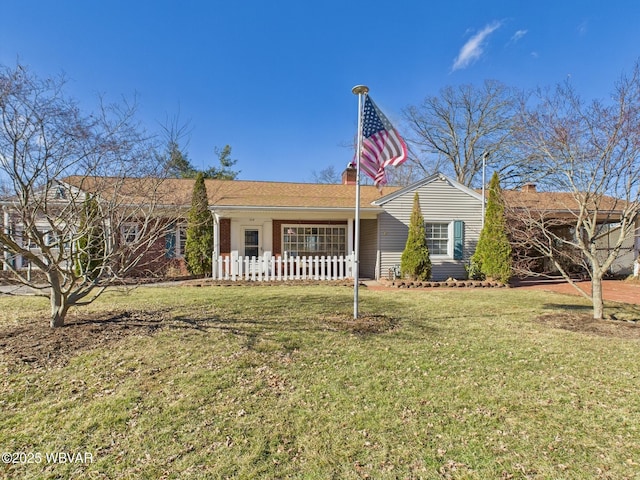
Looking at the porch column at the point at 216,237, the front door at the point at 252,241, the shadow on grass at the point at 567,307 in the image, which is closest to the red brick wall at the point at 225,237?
the front door at the point at 252,241

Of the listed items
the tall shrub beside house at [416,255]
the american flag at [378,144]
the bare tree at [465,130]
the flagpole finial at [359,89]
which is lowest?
the tall shrub beside house at [416,255]

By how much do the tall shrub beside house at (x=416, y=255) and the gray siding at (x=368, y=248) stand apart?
6.14 feet

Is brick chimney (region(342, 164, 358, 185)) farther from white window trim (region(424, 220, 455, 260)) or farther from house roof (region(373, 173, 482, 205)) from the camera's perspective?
white window trim (region(424, 220, 455, 260))

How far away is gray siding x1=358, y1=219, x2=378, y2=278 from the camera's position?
1370cm

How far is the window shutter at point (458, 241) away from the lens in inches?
514

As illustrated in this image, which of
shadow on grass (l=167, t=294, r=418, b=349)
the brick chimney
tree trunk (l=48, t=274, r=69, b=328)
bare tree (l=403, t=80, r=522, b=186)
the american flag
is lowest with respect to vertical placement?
shadow on grass (l=167, t=294, r=418, b=349)

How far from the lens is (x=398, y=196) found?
13102 millimetres

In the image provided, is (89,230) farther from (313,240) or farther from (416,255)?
(313,240)

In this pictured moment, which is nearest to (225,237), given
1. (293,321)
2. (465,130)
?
(293,321)

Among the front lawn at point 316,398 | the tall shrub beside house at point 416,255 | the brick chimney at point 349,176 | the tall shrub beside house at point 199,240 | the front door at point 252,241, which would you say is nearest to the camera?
the front lawn at point 316,398

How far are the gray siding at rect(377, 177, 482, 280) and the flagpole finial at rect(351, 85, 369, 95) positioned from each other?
7.63m

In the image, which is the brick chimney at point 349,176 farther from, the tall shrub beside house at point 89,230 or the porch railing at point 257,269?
the tall shrub beside house at point 89,230

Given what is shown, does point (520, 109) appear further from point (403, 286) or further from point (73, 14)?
point (73, 14)

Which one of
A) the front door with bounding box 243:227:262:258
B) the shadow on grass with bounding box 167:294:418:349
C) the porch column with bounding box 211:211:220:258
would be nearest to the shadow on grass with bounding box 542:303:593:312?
the shadow on grass with bounding box 167:294:418:349
